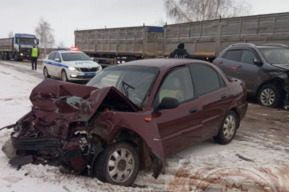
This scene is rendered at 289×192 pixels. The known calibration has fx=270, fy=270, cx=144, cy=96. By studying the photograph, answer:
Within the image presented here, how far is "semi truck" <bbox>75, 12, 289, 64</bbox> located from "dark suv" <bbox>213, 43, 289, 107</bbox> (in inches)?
75.4

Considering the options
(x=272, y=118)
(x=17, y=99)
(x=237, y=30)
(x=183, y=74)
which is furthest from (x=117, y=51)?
(x=183, y=74)

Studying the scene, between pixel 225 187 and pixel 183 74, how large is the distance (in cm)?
166

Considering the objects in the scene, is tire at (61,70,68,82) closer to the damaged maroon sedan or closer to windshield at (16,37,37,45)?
the damaged maroon sedan

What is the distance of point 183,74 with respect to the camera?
4.01m

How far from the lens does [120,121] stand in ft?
9.96

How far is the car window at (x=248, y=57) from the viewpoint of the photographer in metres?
8.55

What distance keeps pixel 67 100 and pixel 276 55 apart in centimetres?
722

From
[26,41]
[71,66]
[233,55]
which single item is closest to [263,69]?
[233,55]

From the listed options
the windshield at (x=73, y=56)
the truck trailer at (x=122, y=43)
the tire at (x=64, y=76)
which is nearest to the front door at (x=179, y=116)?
the tire at (x=64, y=76)

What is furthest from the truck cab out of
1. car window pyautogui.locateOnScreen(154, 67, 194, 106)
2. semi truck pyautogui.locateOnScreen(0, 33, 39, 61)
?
car window pyautogui.locateOnScreen(154, 67, 194, 106)

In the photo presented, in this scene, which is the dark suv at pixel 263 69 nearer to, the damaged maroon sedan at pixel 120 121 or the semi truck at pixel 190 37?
the semi truck at pixel 190 37

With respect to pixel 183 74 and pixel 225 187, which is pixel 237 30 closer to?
pixel 183 74

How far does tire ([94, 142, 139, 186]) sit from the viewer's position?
118 inches

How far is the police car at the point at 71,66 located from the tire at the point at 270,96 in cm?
769
